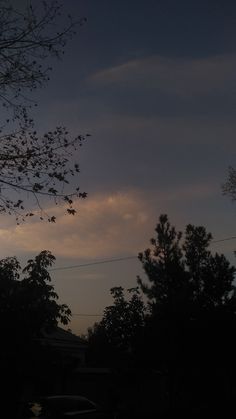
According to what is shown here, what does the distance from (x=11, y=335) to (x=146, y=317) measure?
2029 cm

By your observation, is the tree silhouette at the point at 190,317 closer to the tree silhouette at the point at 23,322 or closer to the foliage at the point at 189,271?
the foliage at the point at 189,271

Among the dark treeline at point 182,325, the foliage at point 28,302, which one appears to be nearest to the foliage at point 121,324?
the dark treeline at point 182,325

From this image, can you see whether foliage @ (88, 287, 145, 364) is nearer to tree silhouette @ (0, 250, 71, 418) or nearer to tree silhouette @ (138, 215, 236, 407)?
tree silhouette @ (138, 215, 236, 407)

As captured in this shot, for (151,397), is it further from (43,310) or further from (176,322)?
(43,310)

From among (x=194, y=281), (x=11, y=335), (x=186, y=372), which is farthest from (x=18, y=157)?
(x=194, y=281)

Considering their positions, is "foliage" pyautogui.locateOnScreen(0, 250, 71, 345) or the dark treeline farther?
the dark treeline

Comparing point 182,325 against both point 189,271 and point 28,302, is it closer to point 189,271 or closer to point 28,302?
point 189,271

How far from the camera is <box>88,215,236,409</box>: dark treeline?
97.7 ft

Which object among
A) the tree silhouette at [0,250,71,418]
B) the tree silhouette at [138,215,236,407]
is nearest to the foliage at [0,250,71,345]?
the tree silhouette at [0,250,71,418]

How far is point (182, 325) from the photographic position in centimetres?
2988

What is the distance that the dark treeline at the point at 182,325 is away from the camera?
97.7 feet

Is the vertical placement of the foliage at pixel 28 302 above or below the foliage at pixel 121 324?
below

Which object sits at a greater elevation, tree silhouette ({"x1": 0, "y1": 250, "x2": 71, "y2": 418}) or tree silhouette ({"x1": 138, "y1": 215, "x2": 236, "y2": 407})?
tree silhouette ({"x1": 138, "y1": 215, "x2": 236, "y2": 407})

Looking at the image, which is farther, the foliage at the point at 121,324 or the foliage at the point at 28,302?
the foliage at the point at 121,324
